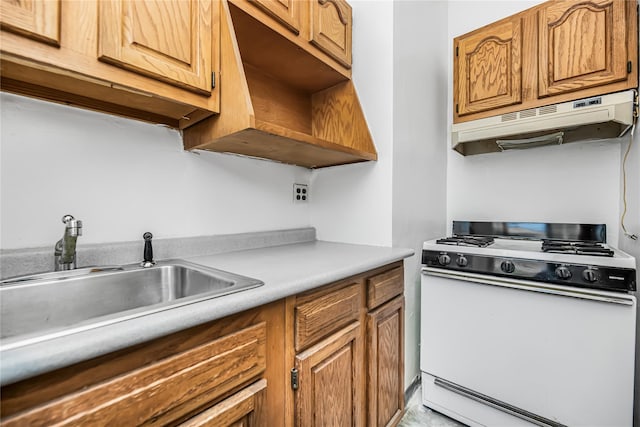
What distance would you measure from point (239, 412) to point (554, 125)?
6.30ft

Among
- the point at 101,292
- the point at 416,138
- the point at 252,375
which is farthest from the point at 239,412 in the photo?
the point at 416,138

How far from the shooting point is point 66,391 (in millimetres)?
461

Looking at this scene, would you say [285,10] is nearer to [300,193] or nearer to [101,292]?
[300,193]

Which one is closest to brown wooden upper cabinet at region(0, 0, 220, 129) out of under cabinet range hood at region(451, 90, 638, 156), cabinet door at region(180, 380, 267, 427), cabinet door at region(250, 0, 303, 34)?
Answer: cabinet door at region(250, 0, 303, 34)

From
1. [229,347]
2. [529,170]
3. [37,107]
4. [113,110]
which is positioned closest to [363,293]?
[229,347]

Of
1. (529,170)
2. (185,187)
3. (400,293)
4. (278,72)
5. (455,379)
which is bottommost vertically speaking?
(455,379)

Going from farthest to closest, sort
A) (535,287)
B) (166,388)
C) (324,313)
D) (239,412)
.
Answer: (535,287) < (324,313) < (239,412) < (166,388)

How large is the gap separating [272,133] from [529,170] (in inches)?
72.8

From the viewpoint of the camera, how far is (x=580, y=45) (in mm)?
1455

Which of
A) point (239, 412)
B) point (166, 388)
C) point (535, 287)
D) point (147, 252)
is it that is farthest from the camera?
point (535, 287)

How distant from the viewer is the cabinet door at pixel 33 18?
24.6 inches

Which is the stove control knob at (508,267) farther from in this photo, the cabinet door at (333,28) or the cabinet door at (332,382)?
the cabinet door at (333,28)

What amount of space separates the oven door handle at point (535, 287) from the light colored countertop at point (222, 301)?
296 mm

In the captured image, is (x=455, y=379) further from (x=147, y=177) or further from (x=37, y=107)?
(x=37, y=107)
